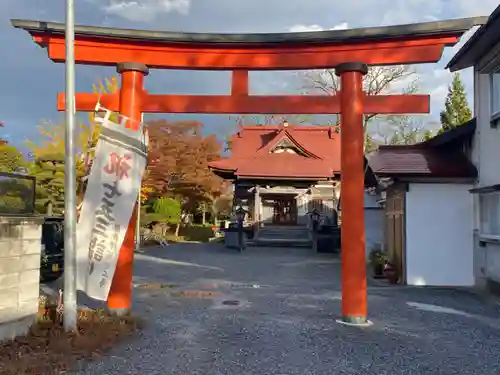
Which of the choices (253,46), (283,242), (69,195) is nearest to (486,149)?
(253,46)

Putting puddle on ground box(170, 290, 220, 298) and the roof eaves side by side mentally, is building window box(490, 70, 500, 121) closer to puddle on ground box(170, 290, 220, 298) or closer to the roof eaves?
the roof eaves

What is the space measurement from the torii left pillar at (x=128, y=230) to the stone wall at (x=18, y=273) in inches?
58.9

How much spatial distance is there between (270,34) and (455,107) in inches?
992

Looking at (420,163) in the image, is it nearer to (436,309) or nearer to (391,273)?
(391,273)

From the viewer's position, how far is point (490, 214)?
1105cm

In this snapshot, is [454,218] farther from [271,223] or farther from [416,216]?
[271,223]

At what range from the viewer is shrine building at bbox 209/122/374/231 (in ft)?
90.4

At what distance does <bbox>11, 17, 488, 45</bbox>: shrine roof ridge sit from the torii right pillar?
1.57ft

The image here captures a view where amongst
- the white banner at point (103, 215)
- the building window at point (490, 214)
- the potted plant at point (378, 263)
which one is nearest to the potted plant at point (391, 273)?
the potted plant at point (378, 263)

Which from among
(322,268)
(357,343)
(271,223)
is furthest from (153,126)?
(357,343)

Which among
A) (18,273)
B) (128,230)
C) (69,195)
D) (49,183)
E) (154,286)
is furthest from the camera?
(49,183)

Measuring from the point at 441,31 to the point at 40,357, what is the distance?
7042 mm

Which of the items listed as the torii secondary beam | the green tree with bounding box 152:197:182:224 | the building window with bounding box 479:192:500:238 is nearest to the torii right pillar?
the torii secondary beam

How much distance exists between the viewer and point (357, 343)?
640 cm
